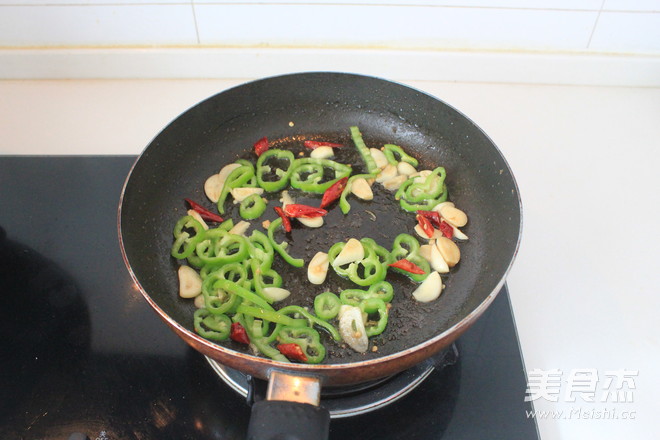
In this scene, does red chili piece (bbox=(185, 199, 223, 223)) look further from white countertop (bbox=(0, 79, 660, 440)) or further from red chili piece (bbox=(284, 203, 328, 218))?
white countertop (bbox=(0, 79, 660, 440))

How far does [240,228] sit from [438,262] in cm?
36

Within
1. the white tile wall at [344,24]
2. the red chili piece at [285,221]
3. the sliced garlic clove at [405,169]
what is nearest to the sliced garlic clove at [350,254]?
the red chili piece at [285,221]

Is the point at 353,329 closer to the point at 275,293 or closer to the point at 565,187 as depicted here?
the point at 275,293

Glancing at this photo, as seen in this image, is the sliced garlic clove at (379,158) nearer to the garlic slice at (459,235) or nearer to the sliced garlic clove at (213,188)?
the garlic slice at (459,235)

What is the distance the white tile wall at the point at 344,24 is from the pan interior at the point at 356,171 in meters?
0.21

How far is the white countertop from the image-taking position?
2.98ft

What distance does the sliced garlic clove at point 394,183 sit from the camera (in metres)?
1.09

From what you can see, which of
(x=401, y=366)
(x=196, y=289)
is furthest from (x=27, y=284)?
(x=401, y=366)

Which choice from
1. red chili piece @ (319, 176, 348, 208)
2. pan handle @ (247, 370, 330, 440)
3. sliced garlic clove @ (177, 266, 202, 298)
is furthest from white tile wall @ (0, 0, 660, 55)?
pan handle @ (247, 370, 330, 440)

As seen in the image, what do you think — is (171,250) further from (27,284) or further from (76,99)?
(76,99)

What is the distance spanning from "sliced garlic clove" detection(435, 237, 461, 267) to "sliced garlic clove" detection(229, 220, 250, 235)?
1.13 feet

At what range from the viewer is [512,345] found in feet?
2.94

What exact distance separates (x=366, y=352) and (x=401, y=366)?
6.0 inches

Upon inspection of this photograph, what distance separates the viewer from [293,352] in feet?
2.64
